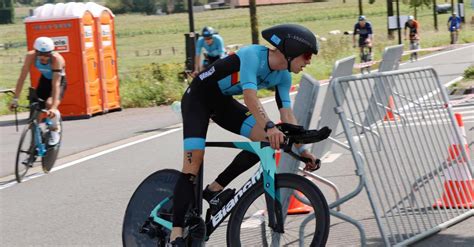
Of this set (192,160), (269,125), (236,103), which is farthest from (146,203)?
(269,125)

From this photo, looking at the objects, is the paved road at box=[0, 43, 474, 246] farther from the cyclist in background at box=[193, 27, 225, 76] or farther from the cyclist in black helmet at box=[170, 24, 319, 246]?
the cyclist in background at box=[193, 27, 225, 76]

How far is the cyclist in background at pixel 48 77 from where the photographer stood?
11914mm

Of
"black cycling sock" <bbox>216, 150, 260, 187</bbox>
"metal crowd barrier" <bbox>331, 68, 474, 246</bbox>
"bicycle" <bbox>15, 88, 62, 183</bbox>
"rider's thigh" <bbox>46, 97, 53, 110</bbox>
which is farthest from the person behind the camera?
"rider's thigh" <bbox>46, 97, 53, 110</bbox>

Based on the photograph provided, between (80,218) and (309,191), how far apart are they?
3911mm

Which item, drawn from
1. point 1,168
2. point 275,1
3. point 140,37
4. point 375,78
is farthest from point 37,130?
point 275,1

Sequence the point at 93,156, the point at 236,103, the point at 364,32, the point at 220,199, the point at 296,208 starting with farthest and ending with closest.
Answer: the point at 364,32, the point at 93,156, the point at 296,208, the point at 236,103, the point at 220,199

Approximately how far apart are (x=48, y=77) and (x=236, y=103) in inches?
252

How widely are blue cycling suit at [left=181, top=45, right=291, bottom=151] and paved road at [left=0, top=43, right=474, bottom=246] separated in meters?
0.83

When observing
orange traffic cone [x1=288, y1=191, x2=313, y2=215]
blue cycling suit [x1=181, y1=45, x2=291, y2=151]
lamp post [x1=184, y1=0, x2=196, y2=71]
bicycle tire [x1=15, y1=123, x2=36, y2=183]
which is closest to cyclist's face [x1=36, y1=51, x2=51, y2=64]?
bicycle tire [x1=15, y1=123, x2=36, y2=183]

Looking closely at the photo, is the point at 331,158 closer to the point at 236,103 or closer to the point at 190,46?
the point at 236,103

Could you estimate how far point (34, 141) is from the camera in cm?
1208

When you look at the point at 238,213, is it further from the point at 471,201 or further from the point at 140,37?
the point at 140,37

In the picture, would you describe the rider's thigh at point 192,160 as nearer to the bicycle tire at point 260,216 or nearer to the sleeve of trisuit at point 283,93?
the bicycle tire at point 260,216

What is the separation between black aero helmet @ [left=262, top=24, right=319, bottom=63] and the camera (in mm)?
5770
